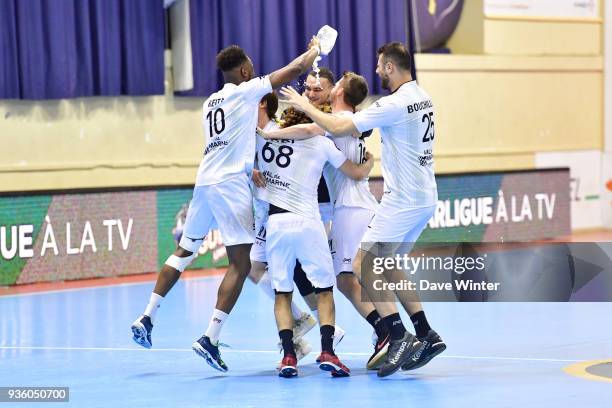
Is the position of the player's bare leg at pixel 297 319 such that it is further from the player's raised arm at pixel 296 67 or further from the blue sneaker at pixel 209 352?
the player's raised arm at pixel 296 67

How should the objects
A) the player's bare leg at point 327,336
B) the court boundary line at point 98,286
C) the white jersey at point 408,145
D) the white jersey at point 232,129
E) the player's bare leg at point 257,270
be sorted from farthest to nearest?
the court boundary line at point 98,286 < the player's bare leg at point 257,270 < the white jersey at point 232,129 < the white jersey at point 408,145 < the player's bare leg at point 327,336

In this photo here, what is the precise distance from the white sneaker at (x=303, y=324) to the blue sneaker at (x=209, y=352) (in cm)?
74

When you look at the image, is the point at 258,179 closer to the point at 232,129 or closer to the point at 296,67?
the point at 232,129

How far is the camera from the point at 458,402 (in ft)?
22.2

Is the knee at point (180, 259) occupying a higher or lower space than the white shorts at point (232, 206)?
lower

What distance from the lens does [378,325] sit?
794 cm

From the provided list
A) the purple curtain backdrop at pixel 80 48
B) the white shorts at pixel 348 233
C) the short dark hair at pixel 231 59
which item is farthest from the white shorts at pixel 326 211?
the purple curtain backdrop at pixel 80 48

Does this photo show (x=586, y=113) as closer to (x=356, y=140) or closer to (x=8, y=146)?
(x=8, y=146)

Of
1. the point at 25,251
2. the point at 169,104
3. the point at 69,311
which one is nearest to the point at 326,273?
the point at 69,311

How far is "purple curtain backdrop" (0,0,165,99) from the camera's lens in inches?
507

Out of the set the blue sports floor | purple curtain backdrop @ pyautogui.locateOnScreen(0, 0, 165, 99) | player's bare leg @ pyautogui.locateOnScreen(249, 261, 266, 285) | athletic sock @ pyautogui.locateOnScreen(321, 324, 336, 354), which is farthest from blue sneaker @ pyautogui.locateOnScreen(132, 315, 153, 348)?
purple curtain backdrop @ pyautogui.locateOnScreen(0, 0, 165, 99)

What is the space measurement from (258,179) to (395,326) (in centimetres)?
129

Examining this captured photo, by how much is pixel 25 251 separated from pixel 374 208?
5724mm

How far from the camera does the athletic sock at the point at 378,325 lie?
7.89 m
